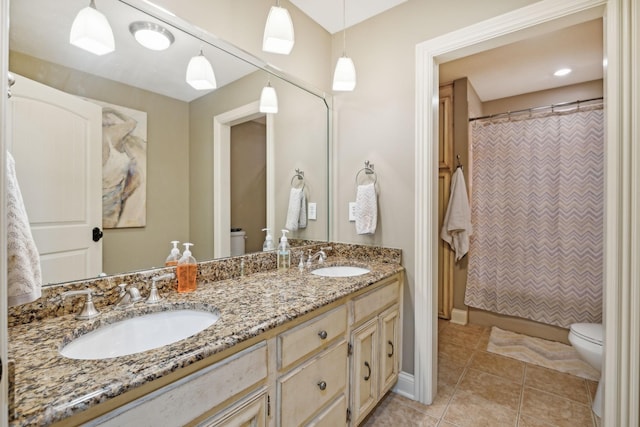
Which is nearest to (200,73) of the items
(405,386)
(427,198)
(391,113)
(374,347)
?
(391,113)

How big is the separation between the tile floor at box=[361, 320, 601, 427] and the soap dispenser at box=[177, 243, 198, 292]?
1.23 m

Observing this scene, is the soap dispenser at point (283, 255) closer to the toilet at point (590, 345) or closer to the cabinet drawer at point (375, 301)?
the cabinet drawer at point (375, 301)

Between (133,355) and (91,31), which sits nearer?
(133,355)

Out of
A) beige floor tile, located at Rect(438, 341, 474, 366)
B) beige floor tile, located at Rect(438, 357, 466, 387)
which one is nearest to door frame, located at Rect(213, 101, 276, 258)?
beige floor tile, located at Rect(438, 357, 466, 387)

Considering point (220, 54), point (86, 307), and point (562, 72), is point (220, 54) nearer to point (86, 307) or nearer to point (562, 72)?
point (86, 307)

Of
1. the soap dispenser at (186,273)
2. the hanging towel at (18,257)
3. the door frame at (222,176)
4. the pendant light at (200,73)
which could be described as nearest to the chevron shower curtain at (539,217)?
the door frame at (222,176)

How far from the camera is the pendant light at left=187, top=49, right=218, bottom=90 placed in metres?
1.36

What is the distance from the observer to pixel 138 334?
98 centimetres

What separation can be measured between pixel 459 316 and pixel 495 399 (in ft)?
4.23

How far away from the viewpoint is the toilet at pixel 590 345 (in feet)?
5.73

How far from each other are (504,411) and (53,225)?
2.40 m

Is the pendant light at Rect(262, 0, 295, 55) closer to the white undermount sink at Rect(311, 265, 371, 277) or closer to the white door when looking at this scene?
the white door

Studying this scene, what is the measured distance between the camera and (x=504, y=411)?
1734 millimetres

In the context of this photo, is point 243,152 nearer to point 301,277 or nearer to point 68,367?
point 301,277
